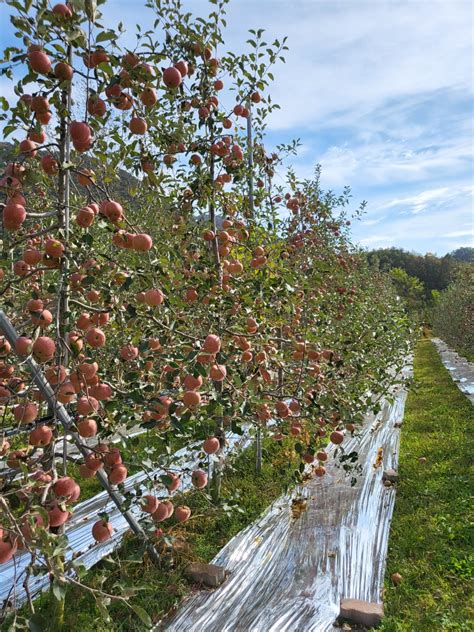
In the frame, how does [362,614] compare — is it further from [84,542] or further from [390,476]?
[390,476]

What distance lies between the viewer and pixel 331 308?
454 centimetres

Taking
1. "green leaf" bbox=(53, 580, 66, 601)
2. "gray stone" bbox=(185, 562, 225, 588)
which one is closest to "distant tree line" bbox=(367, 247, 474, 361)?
"gray stone" bbox=(185, 562, 225, 588)

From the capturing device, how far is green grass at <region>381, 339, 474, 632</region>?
92.4 inches

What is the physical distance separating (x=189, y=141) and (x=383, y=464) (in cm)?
350

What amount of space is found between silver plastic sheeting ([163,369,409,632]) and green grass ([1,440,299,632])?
0.35 ft

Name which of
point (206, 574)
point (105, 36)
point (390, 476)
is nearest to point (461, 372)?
point (390, 476)

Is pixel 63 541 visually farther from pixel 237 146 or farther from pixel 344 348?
pixel 344 348

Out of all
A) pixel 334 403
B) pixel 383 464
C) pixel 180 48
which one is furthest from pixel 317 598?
pixel 180 48

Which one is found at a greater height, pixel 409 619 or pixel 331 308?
pixel 331 308

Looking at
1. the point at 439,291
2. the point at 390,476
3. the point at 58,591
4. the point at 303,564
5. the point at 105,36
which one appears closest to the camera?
the point at 58,591

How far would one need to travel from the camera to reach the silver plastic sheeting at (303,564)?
2.24 meters

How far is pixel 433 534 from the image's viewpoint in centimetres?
310

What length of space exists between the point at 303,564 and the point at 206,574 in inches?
23.9

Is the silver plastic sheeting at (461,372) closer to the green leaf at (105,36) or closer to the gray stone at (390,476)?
the gray stone at (390,476)
